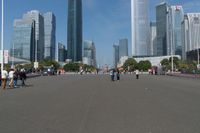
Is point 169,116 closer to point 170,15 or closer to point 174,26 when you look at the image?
point 170,15

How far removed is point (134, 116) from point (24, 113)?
3.99 meters

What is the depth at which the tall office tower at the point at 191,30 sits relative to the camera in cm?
12723

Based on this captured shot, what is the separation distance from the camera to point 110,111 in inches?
468

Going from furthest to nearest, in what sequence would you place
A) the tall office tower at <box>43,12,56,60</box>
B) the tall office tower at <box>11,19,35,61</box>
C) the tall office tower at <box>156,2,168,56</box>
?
the tall office tower at <box>156,2,168,56</box>
the tall office tower at <box>43,12,56,60</box>
the tall office tower at <box>11,19,35,61</box>

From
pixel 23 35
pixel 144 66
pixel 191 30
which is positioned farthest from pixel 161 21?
pixel 23 35

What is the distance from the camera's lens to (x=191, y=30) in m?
134

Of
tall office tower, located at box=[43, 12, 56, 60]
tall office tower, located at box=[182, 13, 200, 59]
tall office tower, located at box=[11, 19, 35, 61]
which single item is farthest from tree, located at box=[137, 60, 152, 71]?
tall office tower, located at box=[11, 19, 35, 61]

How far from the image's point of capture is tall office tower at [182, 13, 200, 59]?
127231 millimetres

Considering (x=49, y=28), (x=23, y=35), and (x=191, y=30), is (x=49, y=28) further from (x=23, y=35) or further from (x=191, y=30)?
(x=191, y=30)

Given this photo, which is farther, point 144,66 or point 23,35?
point 144,66

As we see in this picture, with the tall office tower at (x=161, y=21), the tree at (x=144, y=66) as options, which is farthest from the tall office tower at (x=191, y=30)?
the tree at (x=144, y=66)

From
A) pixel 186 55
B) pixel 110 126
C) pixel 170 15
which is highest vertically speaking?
pixel 170 15

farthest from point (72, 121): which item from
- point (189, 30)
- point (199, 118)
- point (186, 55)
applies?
point (186, 55)

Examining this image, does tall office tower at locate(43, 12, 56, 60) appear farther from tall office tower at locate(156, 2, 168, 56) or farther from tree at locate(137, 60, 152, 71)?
tree at locate(137, 60, 152, 71)
